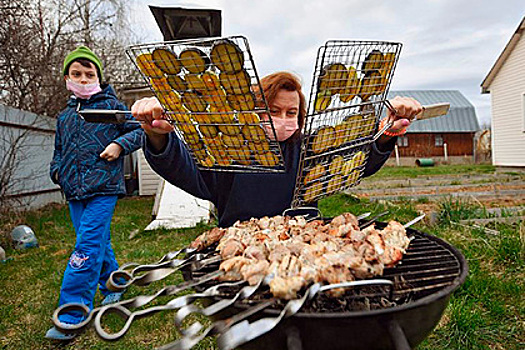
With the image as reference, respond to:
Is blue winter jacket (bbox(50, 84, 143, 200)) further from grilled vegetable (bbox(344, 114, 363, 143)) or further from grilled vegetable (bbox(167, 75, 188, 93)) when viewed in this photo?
grilled vegetable (bbox(344, 114, 363, 143))

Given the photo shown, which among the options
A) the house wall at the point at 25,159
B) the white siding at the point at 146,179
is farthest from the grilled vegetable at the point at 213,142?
the white siding at the point at 146,179

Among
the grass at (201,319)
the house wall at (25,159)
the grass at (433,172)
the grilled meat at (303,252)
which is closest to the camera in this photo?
the grilled meat at (303,252)

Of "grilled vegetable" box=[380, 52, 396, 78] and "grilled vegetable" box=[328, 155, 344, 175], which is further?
"grilled vegetable" box=[328, 155, 344, 175]

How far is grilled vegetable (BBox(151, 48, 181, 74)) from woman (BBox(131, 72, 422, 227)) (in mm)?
215

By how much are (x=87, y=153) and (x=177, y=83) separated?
2135 millimetres

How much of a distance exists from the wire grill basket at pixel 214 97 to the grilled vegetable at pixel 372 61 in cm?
40

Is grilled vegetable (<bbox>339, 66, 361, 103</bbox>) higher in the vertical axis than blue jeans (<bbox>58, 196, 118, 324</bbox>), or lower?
higher

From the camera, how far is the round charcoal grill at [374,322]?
2.97 feet

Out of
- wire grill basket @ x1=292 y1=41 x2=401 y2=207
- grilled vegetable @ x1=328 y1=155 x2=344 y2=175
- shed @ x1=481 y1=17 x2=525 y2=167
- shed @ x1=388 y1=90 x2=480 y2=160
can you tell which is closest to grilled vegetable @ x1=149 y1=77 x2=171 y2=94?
wire grill basket @ x1=292 y1=41 x2=401 y2=207

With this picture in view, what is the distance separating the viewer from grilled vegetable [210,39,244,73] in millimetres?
1152

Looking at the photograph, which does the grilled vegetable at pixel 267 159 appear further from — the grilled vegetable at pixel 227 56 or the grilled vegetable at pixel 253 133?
the grilled vegetable at pixel 227 56

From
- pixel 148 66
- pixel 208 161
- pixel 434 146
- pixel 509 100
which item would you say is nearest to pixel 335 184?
pixel 208 161

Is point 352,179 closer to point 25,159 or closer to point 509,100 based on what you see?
point 25,159

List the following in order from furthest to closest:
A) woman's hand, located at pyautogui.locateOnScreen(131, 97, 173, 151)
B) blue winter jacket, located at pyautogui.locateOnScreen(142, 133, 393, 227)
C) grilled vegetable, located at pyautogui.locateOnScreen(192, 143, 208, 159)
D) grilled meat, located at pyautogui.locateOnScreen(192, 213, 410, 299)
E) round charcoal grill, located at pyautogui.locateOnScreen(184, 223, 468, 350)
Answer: blue winter jacket, located at pyautogui.locateOnScreen(142, 133, 393, 227), grilled vegetable, located at pyautogui.locateOnScreen(192, 143, 208, 159), woman's hand, located at pyautogui.locateOnScreen(131, 97, 173, 151), grilled meat, located at pyautogui.locateOnScreen(192, 213, 410, 299), round charcoal grill, located at pyautogui.locateOnScreen(184, 223, 468, 350)
